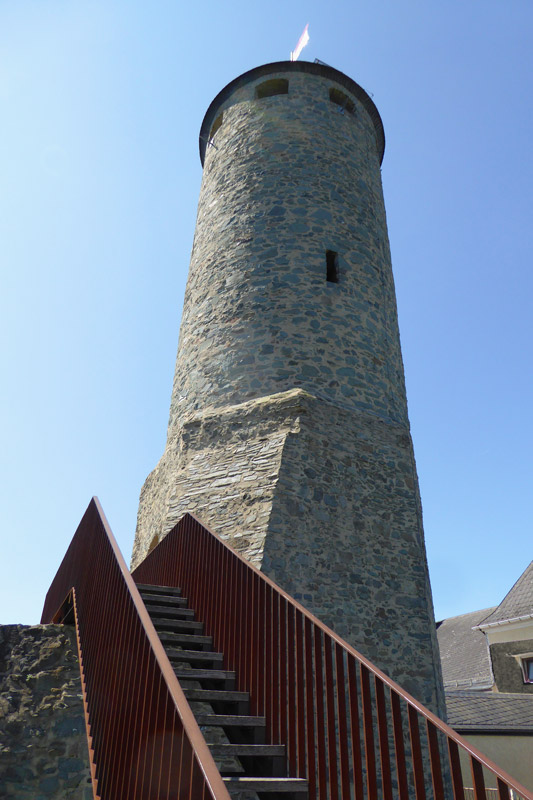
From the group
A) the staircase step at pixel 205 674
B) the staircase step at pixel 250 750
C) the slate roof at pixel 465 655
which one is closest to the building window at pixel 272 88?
the staircase step at pixel 205 674

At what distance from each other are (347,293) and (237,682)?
20.9ft

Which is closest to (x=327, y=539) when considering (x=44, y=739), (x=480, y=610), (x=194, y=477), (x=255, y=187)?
(x=194, y=477)

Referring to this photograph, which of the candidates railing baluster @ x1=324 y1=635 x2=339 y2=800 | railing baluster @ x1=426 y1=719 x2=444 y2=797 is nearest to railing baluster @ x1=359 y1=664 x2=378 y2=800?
railing baluster @ x1=324 y1=635 x2=339 y2=800

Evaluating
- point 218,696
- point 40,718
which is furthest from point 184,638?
point 40,718

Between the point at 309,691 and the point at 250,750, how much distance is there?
53 cm

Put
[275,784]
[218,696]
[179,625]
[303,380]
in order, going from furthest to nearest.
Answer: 1. [303,380]
2. [179,625]
3. [218,696]
4. [275,784]

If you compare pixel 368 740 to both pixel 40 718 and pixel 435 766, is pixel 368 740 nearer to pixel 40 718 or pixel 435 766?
pixel 435 766

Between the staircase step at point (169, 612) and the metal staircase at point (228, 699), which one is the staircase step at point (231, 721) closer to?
the metal staircase at point (228, 699)

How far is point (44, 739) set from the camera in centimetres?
526

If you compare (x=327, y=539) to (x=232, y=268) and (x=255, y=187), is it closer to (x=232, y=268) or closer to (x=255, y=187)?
(x=232, y=268)

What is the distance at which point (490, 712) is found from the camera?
13180 millimetres

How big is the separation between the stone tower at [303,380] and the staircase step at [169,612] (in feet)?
3.90

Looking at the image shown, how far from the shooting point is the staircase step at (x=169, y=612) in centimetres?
500

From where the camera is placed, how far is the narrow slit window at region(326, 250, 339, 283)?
30.4 feet
